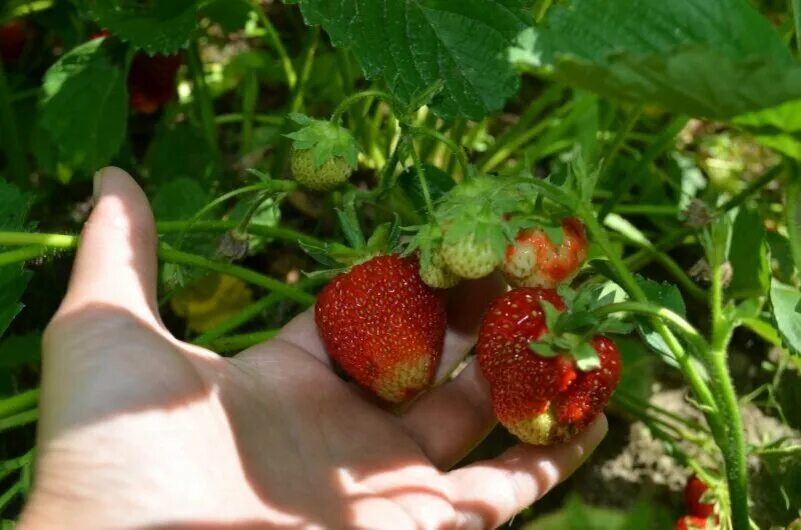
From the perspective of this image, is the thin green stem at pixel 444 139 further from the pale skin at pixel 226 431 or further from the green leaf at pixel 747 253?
the green leaf at pixel 747 253

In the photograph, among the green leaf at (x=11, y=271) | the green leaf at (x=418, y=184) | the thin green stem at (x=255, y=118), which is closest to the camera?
the green leaf at (x=11, y=271)

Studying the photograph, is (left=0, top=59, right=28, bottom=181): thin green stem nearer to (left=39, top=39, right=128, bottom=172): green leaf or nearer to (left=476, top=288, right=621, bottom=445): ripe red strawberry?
(left=39, top=39, right=128, bottom=172): green leaf

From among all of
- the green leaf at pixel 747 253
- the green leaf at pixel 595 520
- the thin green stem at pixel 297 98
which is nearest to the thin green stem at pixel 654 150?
the green leaf at pixel 747 253

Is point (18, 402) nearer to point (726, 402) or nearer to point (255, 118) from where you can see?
point (726, 402)

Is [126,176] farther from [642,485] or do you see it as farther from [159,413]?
[642,485]

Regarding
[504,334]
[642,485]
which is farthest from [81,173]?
[642,485]

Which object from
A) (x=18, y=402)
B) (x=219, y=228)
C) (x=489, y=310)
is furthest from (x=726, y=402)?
(x=18, y=402)
